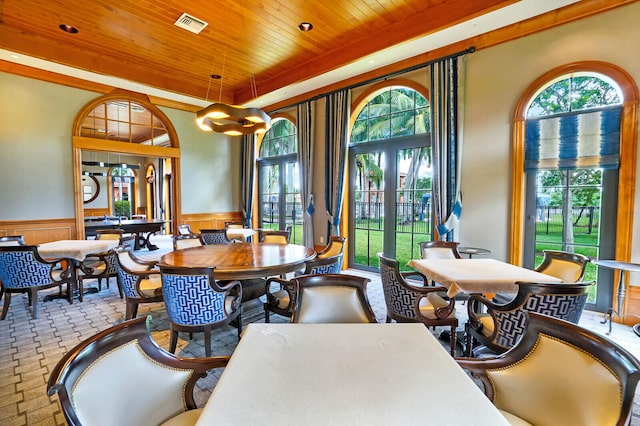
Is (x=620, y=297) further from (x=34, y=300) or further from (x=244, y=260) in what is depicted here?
(x=34, y=300)

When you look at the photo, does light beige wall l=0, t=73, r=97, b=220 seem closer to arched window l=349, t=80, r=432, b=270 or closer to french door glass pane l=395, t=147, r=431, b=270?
arched window l=349, t=80, r=432, b=270

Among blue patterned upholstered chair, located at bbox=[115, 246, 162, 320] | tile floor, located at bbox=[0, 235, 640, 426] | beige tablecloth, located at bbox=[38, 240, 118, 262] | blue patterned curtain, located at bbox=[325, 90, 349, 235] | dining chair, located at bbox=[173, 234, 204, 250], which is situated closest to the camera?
tile floor, located at bbox=[0, 235, 640, 426]

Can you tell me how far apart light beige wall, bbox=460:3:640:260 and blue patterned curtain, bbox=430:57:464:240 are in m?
0.13

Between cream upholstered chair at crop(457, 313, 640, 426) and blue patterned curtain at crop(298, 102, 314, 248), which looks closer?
cream upholstered chair at crop(457, 313, 640, 426)

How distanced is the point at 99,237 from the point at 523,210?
636cm

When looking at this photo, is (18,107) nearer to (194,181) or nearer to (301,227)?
(194,181)

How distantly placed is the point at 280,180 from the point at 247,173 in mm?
1052

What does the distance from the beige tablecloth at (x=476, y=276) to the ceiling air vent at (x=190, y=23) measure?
4.15 metres

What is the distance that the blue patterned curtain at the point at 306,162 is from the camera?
243 inches

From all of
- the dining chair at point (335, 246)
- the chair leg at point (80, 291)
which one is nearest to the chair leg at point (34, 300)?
the chair leg at point (80, 291)

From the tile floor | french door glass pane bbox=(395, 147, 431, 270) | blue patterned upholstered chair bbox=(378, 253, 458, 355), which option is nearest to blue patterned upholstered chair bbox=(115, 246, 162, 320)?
the tile floor

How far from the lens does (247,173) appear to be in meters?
7.75

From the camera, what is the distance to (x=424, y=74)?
4609mm

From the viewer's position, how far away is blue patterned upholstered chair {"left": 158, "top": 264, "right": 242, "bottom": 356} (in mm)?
2291
